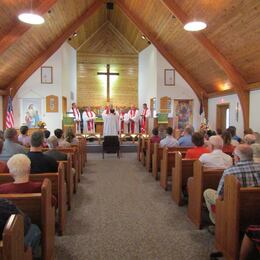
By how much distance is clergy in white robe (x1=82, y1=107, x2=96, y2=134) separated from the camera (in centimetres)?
1212

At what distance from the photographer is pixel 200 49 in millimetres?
9055

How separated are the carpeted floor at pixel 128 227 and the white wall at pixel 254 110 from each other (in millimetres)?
3952

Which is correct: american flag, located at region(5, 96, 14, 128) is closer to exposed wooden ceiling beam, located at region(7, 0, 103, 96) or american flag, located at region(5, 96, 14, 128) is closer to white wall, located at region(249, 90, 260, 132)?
exposed wooden ceiling beam, located at region(7, 0, 103, 96)

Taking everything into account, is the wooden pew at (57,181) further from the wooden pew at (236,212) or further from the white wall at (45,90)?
the white wall at (45,90)

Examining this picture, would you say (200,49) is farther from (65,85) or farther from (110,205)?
(110,205)

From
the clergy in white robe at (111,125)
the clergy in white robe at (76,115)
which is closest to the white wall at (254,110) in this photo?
the clergy in white robe at (111,125)

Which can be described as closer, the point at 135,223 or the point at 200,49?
the point at 135,223

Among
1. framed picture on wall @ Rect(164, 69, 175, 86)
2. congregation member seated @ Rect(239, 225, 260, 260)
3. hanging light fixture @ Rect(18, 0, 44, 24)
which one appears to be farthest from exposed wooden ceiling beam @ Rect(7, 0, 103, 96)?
congregation member seated @ Rect(239, 225, 260, 260)

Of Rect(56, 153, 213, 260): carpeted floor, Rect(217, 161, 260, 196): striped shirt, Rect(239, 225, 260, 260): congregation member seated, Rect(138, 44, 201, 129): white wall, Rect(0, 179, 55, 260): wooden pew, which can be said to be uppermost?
Rect(138, 44, 201, 129): white wall

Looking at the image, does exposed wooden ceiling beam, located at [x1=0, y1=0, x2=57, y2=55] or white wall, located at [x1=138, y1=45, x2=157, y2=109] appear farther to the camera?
white wall, located at [x1=138, y1=45, x2=157, y2=109]

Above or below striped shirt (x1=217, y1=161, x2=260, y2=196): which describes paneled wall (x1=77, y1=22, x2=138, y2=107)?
above

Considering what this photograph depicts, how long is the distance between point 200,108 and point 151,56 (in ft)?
9.72

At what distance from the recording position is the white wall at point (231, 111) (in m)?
8.98

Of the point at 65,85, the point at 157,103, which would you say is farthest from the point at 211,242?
the point at 65,85
